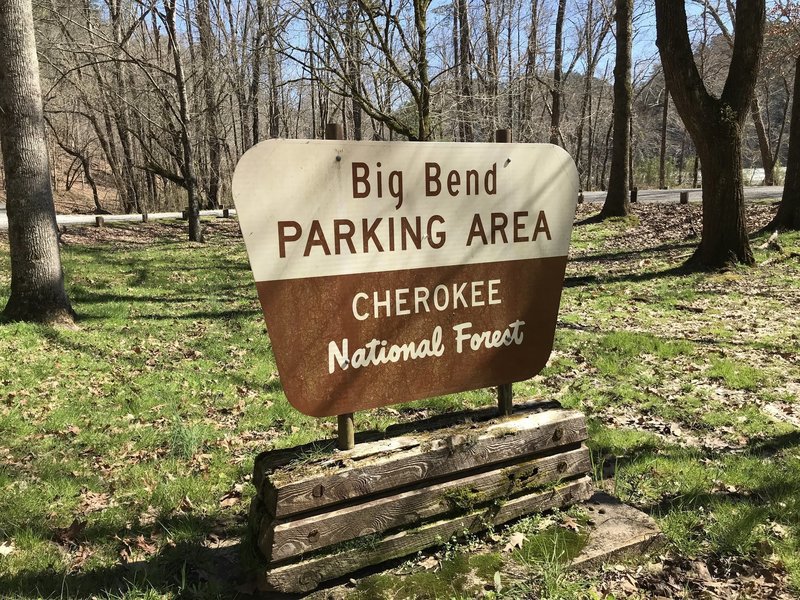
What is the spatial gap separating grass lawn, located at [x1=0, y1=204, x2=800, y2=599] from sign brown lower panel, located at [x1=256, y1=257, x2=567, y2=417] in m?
0.86

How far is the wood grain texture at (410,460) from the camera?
8.09 feet

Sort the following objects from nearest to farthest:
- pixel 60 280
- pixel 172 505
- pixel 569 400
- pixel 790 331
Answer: pixel 172 505 → pixel 569 400 → pixel 790 331 → pixel 60 280

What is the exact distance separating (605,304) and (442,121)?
24.7 feet

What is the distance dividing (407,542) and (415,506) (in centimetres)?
18

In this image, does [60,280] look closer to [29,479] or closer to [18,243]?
[18,243]

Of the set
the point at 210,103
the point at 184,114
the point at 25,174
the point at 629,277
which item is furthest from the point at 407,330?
the point at 210,103

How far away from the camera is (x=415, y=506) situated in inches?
107

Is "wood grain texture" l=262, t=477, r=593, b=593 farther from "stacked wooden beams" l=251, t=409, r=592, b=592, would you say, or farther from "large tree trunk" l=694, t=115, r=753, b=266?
"large tree trunk" l=694, t=115, r=753, b=266

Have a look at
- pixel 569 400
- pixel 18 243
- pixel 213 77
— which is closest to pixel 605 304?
pixel 569 400

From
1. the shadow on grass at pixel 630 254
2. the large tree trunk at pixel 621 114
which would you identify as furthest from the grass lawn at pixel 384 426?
the large tree trunk at pixel 621 114

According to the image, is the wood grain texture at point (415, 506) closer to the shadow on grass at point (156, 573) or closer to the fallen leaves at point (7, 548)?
the shadow on grass at point (156, 573)

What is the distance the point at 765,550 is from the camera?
2.92 m

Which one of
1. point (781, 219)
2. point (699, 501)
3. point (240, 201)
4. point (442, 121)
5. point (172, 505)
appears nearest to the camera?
point (240, 201)

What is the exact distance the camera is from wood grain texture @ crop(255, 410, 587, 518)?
97.1 inches
